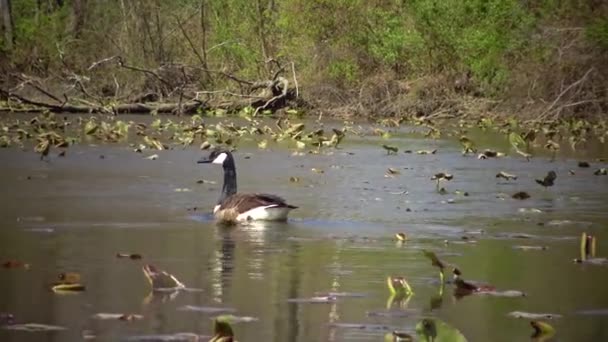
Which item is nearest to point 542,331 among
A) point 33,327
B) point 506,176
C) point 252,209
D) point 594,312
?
point 594,312

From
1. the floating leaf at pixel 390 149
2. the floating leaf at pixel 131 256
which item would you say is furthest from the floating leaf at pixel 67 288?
the floating leaf at pixel 390 149

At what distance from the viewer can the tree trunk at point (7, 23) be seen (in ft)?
128

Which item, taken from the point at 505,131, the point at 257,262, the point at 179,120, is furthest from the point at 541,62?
the point at 257,262

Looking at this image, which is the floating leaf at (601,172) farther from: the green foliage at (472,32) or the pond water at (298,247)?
the green foliage at (472,32)

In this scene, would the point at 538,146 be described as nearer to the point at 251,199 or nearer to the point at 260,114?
the point at 260,114

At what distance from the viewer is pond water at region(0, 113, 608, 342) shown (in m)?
7.38

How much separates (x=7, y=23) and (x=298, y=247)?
3282cm

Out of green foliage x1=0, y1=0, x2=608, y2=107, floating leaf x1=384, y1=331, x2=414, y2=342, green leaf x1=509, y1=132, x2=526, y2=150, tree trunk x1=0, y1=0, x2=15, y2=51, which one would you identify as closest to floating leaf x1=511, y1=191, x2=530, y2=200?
A: green leaf x1=509, y1=132, x2=526, y2=150

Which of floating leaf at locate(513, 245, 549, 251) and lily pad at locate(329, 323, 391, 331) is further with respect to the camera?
floating leaf at locate(513, 245, 549, 251)

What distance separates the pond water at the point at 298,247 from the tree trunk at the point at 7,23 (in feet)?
70.2

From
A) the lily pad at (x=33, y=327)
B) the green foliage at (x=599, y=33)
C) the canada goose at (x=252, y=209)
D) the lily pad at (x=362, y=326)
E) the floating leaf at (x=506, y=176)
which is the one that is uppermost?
the green foliage at (x=599, y=33)

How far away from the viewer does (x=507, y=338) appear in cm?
698

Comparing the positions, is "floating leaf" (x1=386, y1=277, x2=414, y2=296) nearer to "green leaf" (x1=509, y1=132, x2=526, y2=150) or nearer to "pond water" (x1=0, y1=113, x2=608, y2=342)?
"pond water" (x1=0, y1=113, x2=608, y2=342)

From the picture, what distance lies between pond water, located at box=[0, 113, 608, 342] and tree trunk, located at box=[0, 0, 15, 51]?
21.4 meters
